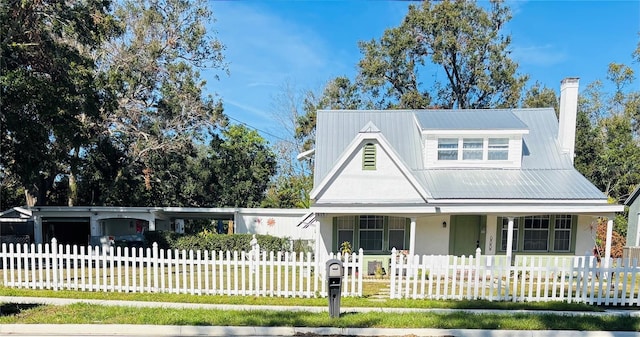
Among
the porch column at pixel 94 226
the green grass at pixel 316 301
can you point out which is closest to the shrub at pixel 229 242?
the porch column at pixel 94 226

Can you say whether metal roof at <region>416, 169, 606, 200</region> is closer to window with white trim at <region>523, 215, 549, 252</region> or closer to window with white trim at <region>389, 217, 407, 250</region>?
window with white trim at <region>523, 215, 549, 252</region>

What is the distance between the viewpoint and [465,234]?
13188 mm

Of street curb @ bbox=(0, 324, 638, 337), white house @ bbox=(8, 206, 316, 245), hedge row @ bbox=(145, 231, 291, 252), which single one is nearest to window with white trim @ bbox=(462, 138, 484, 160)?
street curb @ bbox=(0, 324, 638, 337)

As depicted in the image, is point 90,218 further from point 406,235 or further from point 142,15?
point 406,235

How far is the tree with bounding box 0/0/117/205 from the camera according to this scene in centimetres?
1279

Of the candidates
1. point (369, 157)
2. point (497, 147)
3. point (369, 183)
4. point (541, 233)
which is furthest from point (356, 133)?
point (541, 233)

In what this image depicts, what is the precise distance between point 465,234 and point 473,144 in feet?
10.9

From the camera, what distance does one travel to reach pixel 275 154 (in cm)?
3322

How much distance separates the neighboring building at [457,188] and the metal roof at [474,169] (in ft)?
0.12

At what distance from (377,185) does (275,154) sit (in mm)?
21716

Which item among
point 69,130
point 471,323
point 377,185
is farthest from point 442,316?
point 69,130

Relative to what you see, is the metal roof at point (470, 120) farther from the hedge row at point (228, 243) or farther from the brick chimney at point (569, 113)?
the hedge row at point (228, 243)

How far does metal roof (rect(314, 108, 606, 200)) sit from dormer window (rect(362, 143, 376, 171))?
685 mm

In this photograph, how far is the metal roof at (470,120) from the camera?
13.7 meters
